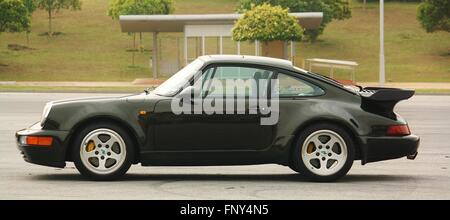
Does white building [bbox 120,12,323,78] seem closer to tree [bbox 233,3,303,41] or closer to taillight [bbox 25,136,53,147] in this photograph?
tree [bbox 233,3,303,41]

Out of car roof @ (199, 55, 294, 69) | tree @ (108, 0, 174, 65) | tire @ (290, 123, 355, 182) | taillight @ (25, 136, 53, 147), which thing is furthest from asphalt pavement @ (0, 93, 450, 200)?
tree @ (108, 0, 174, 65)

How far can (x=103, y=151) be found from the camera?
31.9ft

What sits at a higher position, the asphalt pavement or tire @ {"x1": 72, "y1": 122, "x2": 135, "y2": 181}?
tire @ {"x1": 72, "y1": 122, "x2": 135, "y2": 181}

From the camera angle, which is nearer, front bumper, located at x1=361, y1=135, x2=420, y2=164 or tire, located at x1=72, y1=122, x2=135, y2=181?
tire, located at x1=72, y1=122, x2=135, y2=181

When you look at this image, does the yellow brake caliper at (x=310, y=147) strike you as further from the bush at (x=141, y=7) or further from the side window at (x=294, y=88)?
the bush at (x=141, y=7)

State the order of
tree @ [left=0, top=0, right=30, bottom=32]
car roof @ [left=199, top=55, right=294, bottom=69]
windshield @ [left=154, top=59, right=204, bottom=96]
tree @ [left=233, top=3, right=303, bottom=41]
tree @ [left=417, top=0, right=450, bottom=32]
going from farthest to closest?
tree @ [left=417, top=0, right=450, bottom=32] < tree @ [left=0, top=0, right=30, bottom=32] < tree @ [left=233, top=3, right=303, bottom=41] < car roof @ [left=199, top=55, right=294, bottom=69] < windshield @ [left=154, top=59, right=204, bottom=96]

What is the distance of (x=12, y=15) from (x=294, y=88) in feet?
153

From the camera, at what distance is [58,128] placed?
9820 mm

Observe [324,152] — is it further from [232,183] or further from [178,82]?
[178,82]

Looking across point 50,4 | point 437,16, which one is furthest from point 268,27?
point 50,4

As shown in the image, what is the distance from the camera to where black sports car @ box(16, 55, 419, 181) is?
385 inches

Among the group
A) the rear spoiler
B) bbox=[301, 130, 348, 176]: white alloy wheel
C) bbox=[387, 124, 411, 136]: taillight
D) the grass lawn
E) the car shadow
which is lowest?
the grass lawn

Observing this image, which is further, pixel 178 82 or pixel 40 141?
pixel 178 82

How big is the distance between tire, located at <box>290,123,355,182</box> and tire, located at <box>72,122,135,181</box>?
69.7 inches
